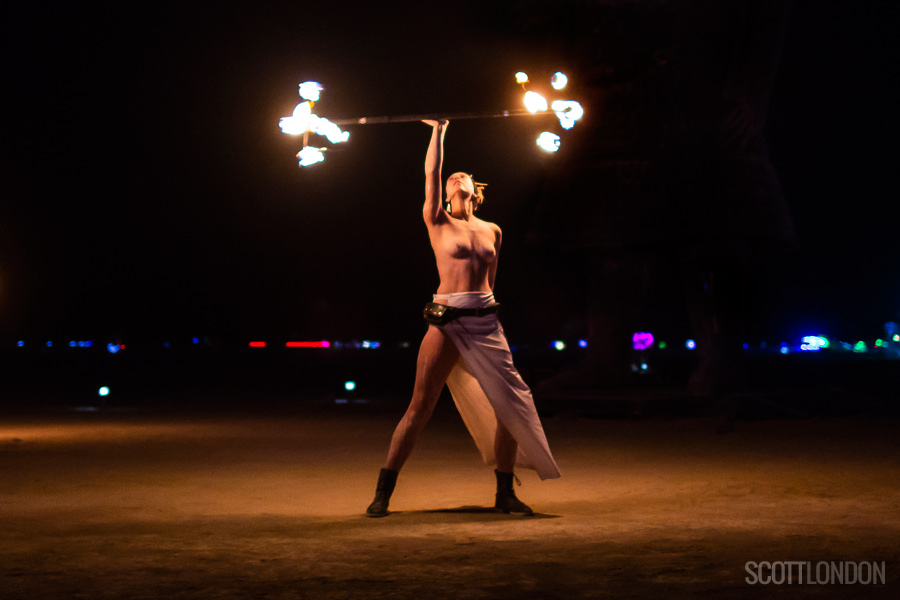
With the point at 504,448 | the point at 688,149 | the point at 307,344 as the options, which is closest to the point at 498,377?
the point at 504,448

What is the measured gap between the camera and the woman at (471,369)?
6629 mm

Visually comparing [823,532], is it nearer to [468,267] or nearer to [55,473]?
[468,267]

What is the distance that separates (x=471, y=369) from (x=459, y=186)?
1306mm

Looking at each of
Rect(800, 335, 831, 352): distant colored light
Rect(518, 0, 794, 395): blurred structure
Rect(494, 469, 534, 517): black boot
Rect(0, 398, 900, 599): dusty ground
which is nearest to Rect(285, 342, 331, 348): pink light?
Rect(800, 335, 831, 352): distant colored light

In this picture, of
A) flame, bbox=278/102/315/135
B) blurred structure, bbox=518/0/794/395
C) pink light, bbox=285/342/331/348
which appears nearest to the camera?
flame, bbox=278/102/315/135

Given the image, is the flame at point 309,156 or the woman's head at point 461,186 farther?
the woman's head at point 461,186

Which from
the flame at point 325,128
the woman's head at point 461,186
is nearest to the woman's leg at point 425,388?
the woman's head at point 461,186

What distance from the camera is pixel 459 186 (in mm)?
7215

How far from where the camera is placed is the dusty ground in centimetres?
461

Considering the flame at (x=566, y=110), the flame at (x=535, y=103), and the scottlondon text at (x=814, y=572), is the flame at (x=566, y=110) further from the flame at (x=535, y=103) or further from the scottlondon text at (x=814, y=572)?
the scottlondon text at (x=814, y=572)

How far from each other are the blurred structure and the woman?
28.0 feet

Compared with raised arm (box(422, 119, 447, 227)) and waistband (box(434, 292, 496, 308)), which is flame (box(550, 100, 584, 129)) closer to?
raised arm (box(422, 119, 447, 227))

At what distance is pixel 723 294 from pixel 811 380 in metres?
15.3

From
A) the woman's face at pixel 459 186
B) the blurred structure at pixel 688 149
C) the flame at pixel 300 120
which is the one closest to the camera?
the flame at pixel 300 120
